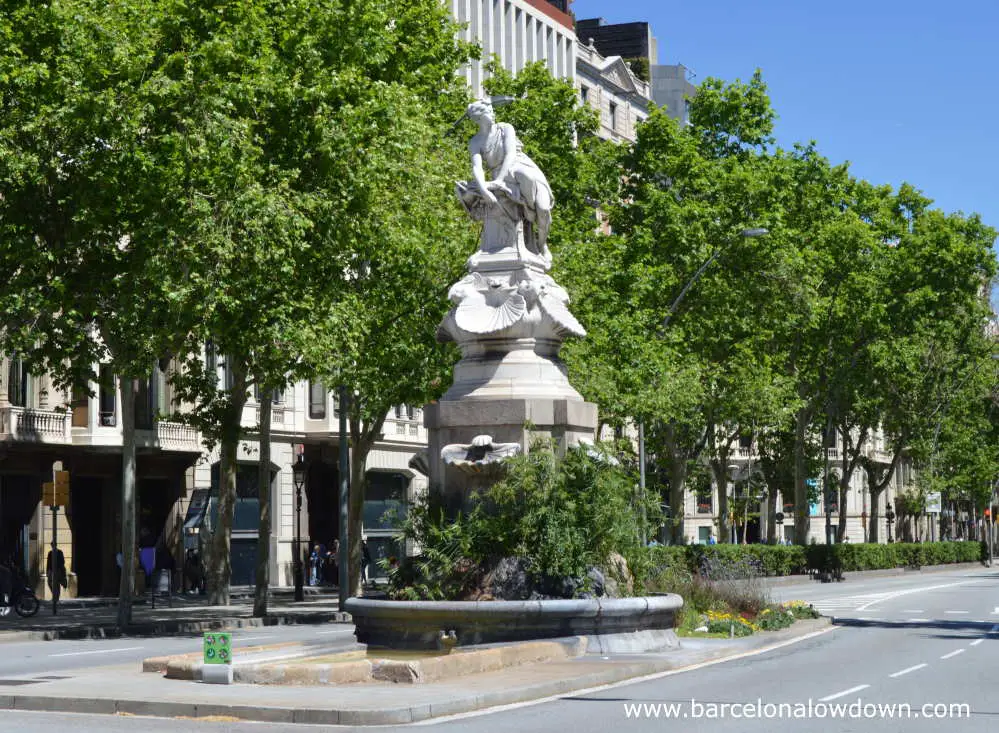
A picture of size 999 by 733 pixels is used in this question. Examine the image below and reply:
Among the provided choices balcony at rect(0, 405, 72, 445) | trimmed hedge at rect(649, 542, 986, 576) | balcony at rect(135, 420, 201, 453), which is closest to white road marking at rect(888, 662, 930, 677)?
trimmed hedge at rect(649, 542, 986, 576)

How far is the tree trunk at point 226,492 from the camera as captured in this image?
117 feet

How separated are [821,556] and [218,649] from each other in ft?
155

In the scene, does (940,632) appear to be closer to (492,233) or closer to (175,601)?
(492,233)

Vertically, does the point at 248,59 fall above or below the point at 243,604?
above

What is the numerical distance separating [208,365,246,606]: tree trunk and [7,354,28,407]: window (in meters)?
7.76

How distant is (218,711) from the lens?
1427 cm

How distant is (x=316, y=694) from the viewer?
15070 mm

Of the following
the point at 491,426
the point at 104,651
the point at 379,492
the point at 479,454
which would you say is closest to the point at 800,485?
the point at 379,492

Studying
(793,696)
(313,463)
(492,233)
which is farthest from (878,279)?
(793,696)

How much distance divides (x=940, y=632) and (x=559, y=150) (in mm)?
22154

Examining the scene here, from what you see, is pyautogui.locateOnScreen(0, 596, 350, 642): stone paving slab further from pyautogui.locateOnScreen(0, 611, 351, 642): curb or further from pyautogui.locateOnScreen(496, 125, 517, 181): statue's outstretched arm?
pyautogui.locateOnScreen(496, 125, 517, 181): statue's outstretched arm

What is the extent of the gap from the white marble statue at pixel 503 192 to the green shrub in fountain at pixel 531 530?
3.24m

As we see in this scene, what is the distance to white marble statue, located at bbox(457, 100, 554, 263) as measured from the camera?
21.7 m

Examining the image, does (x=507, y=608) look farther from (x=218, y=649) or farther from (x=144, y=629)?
(x=144, y=629)
